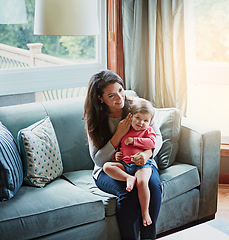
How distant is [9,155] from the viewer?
2271mm

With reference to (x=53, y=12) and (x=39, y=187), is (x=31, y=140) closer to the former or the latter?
(x=39, y=187)

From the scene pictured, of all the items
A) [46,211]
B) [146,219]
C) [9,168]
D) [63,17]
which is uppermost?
[63,17]

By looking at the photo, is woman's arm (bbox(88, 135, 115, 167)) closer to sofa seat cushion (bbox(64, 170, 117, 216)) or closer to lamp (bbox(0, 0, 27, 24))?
sofa seat cushion (bbox(64, 170, 117, 216))

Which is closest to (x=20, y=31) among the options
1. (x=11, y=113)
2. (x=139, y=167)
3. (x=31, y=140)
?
(x=11, y=113)

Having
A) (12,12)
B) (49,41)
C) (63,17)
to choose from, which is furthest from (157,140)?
(12,12)

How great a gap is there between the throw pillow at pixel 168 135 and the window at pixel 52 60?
95 centimetres

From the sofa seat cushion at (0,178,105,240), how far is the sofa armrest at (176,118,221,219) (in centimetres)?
83

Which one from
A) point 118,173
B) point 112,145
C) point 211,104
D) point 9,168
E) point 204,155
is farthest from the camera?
point 211,104

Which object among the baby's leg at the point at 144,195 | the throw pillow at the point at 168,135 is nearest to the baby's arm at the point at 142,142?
the baby's leg at the point at 144,195

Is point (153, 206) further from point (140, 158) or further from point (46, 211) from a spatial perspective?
point (46, 211)

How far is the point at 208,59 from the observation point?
3447 mm

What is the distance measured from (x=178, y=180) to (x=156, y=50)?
130 cm

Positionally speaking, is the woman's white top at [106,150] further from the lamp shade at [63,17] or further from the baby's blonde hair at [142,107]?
the lamp shade at [63,17]

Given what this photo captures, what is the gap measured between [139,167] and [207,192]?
0.70 m
